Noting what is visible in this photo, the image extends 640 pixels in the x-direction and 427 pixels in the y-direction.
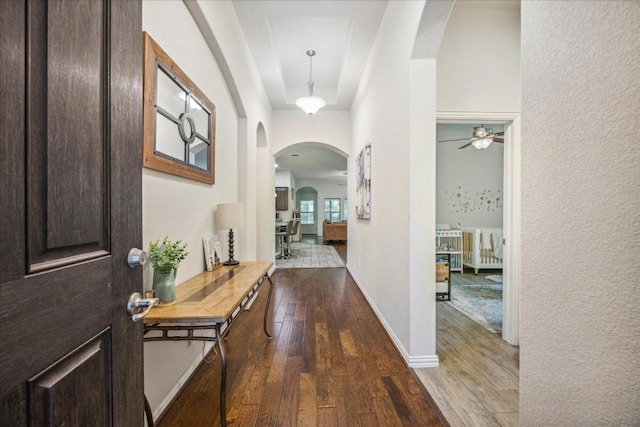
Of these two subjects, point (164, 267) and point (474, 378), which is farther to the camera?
point (474, 378)

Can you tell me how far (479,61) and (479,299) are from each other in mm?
2892

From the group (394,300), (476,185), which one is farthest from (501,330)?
(476,185)

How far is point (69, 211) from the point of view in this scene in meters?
0.61

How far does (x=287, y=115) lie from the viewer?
5.50 meters

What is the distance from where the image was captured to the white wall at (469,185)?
5934mm

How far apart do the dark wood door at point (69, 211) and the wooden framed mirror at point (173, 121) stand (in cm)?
75

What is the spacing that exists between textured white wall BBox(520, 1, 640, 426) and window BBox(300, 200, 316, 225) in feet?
44.2

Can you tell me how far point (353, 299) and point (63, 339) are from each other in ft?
11.4

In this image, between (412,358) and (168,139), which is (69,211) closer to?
(168,139)

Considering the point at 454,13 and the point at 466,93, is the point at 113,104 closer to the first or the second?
the point at 466,93

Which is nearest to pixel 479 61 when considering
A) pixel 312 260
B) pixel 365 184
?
pixel 365 184

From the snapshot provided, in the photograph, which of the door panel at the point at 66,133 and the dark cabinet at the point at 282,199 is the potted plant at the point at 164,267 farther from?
the dark cabinet at the point at 282,199

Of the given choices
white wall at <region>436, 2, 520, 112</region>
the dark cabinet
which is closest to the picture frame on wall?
white wall at <region>436, 2, 520, 112</region>

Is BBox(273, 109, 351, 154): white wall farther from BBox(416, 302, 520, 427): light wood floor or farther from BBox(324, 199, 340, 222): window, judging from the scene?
BBox(324, 199, 340, 222): window
